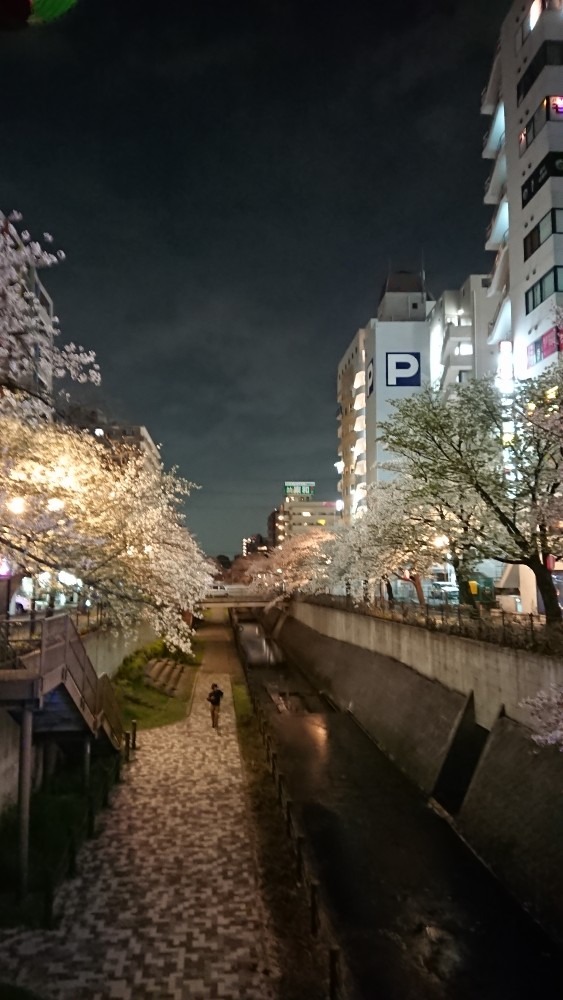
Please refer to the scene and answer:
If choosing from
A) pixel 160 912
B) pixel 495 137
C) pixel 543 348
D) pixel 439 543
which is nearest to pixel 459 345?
pixel 495 137

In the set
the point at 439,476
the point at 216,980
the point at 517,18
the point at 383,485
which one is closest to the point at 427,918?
the point at 216,980

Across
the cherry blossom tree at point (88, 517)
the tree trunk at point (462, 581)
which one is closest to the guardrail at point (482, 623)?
the tree trunk at point (462, 581)

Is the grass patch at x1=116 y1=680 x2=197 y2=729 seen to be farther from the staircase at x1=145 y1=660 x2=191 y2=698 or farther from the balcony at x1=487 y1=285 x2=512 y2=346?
the balcony at x1=487 y1=285 x2=512 y2=346

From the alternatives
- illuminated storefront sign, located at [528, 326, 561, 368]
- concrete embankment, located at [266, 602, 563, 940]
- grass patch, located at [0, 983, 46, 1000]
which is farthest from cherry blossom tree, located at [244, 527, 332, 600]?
grass patch, located at [0, 983, 46, 1000]

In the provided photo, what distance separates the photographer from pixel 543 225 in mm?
30453

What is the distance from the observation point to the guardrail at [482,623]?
50.0 ft

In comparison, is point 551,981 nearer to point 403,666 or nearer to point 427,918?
point 427,918

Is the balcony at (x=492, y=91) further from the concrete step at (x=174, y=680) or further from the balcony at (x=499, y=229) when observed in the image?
the concrete step at (x=174, y=680)

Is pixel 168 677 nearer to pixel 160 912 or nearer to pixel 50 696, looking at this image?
pixel 50 696

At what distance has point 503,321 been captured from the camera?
121ft

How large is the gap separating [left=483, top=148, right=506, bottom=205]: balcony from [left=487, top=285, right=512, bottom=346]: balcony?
6329 millimetres

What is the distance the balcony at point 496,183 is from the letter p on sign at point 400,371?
28948mm

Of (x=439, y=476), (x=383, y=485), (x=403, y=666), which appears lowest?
(x=403, y=666)

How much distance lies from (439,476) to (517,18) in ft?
101
